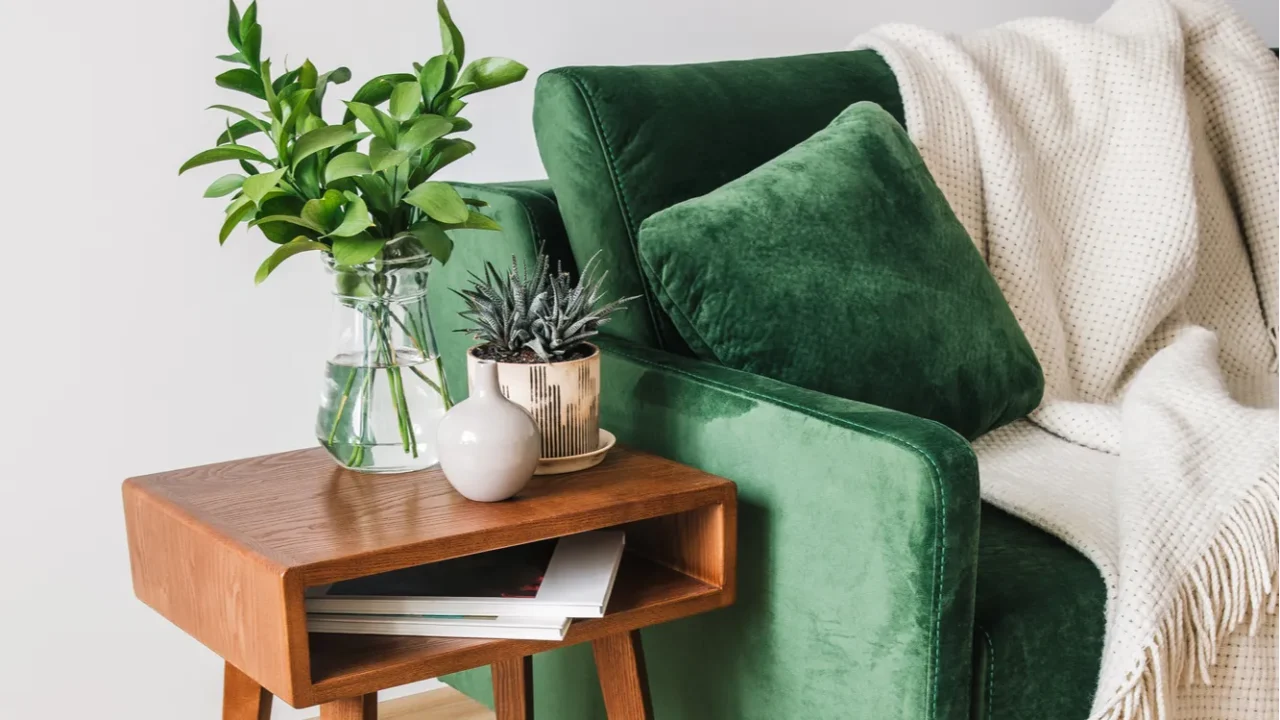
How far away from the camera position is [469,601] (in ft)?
3.59

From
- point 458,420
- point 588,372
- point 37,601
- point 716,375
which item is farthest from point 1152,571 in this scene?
point 37,601

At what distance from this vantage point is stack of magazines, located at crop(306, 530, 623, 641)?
108cm

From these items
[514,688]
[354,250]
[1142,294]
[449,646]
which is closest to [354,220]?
[354,250]

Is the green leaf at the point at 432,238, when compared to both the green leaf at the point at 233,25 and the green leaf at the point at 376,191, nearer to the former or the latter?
the green leaf at the point at 376,191

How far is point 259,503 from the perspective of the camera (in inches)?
44.8

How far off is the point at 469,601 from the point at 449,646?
1.7 inches

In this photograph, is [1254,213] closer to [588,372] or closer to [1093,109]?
[1093,109]

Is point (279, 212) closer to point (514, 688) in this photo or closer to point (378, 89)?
point (378, 89)

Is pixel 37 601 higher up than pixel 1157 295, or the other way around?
pixel 1157 295

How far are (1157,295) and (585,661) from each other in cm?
91

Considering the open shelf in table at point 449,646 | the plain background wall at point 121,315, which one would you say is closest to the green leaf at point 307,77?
the open shelf in table at point 449,646

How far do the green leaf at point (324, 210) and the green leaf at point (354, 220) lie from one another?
0.02m

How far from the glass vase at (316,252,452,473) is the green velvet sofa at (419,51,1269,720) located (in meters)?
0.26

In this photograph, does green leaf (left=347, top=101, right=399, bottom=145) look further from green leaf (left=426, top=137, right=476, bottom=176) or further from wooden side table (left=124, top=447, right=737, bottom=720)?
wooden side table (left=124, top=447, right=737, bottom=720)
